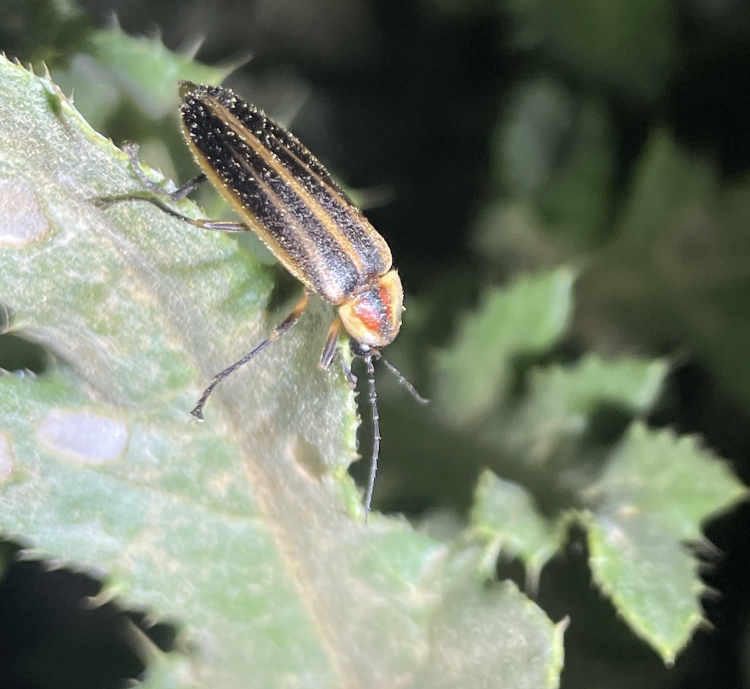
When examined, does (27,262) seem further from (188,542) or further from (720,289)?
(720,289)

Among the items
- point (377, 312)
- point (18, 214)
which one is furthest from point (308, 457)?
point (377, 312)

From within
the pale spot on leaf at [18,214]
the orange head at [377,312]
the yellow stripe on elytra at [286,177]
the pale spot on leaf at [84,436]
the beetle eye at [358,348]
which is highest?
the pale spot on leaf at [18,214]

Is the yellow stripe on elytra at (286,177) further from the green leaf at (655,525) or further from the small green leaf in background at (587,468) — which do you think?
the green leaf at (655,525)

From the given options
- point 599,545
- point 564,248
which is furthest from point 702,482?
point 564,248

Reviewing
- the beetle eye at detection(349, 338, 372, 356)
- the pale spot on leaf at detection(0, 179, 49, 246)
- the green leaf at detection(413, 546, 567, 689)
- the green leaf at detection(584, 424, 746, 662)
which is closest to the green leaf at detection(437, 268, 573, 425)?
the beetle eye at detection(349, 338, 372, 356)

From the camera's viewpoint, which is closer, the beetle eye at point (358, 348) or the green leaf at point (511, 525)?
the green leaf at point (511, 525)

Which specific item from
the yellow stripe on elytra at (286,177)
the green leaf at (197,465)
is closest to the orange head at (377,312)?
the yellow stripe on elytra at (286,177)

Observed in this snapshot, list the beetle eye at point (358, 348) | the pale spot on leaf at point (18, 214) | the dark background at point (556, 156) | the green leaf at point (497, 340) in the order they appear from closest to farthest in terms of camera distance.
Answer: the pale spot on leaf at point (18, 214) < the green leaf at point (497, 340) < the beetle eye at point (358, 348) < the dark background at point (556, 156)
